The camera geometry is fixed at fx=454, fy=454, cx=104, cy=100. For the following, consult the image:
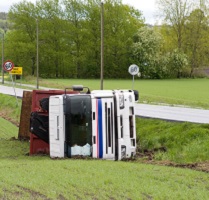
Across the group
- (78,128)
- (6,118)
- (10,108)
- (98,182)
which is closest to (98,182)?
(98,182)

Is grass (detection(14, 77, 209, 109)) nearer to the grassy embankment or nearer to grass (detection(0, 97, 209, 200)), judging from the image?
the grassy embankment

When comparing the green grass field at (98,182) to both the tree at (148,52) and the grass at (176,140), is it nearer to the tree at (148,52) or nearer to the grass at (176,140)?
the grass at (176,140)

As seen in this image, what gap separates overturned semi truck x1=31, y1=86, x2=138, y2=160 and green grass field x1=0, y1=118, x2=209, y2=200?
253 centimetres

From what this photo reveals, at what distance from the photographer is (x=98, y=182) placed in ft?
26.5

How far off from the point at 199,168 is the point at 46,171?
13.9 feet

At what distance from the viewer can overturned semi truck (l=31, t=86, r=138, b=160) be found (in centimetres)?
1282

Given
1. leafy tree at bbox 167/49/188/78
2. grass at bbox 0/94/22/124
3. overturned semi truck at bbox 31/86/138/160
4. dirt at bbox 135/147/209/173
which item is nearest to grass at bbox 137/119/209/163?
dirt at bbox 135/147/209/173

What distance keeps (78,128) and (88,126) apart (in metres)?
0.29

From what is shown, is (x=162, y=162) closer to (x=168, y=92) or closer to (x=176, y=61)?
(x=168, y=92)

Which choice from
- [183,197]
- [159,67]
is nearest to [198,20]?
[159,67]

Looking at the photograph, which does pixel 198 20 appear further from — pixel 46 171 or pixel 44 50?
pixel 46 171

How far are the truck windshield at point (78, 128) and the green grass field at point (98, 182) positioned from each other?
2634 mm

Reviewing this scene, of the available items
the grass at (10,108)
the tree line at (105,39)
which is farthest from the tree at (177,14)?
the grass at (10,108)

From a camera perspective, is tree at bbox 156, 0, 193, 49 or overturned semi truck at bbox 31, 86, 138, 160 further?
tree at bbox 156, 0, 193, 49
